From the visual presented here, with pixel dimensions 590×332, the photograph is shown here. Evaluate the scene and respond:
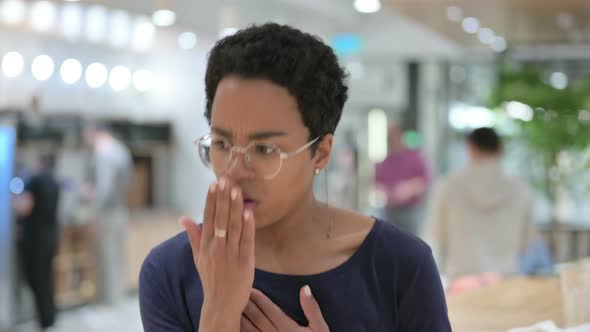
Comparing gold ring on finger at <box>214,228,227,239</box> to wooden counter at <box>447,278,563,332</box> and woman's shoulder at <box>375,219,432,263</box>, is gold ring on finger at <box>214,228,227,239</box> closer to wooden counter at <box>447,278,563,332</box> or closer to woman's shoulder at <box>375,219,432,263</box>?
woman's shoulder at <box>375,219,432,263</box>

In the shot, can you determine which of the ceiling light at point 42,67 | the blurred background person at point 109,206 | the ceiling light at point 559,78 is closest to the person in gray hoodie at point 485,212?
the blurred background person at point 109,206

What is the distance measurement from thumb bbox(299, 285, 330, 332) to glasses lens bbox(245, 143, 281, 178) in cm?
22

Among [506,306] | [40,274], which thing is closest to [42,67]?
[40,274]

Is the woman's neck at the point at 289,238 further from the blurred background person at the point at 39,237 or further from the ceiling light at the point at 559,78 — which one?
the ceiling light at the point at 559,78

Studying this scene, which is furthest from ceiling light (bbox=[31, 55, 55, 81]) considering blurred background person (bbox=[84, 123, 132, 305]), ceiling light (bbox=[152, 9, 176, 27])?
ceiling light (bbox=[152, 9, 176, 27])

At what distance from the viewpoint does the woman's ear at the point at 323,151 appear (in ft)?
4.99

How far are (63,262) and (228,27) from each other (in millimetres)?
3021

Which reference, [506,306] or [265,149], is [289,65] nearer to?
[265,149]

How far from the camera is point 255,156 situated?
1411 millimetres

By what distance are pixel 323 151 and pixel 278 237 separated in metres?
0.17

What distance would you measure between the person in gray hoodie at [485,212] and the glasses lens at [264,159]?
4.10 meters

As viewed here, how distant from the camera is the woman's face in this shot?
1.41 meters

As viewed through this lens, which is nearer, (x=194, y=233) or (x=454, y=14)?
(x=194, y=233)

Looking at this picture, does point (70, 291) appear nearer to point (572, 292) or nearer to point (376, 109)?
point (376, 109)
